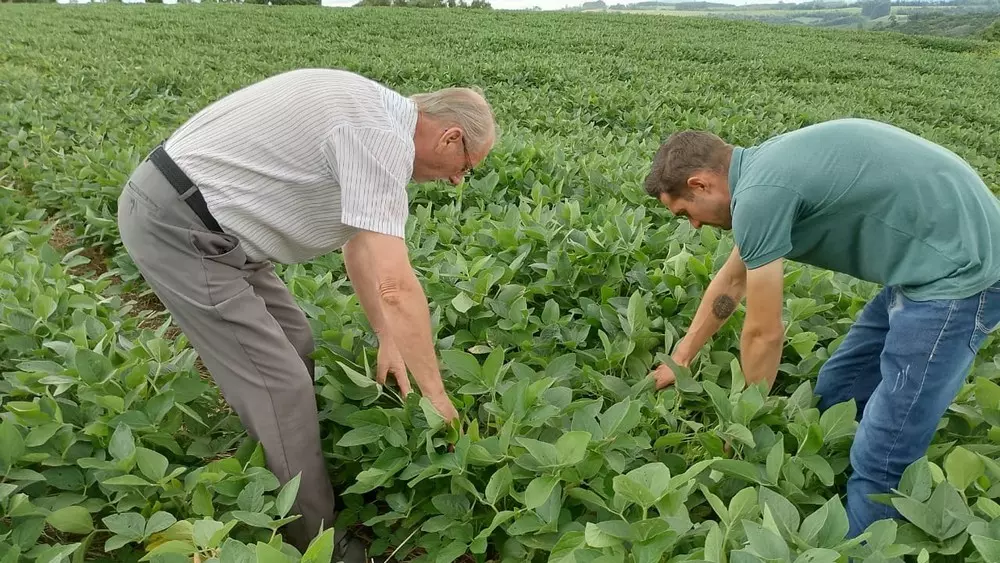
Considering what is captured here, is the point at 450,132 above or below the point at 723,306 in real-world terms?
above

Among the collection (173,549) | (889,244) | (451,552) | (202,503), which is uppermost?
(889,244)

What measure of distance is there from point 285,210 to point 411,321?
562mm

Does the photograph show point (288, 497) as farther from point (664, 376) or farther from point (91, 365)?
point (664, 376)

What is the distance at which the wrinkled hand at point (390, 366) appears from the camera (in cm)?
244

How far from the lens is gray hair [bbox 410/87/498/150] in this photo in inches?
80.2

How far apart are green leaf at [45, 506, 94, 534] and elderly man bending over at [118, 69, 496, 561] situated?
50cm

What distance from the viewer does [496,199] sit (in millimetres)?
4691

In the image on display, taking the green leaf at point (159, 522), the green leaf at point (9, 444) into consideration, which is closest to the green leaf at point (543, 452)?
the green leaf at point (159, 522)

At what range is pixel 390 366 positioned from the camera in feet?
8.07

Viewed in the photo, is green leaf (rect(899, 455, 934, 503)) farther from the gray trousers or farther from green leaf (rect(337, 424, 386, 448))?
the gray trousers

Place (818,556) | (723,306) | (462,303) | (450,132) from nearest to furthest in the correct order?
(818,556) < (450,132) < (723,306) < (462,303)

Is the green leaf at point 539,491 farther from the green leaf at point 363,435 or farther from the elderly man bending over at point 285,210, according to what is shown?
the green leaf at point 363,435

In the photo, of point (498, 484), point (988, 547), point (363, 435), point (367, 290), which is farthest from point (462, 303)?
point (988, 547)

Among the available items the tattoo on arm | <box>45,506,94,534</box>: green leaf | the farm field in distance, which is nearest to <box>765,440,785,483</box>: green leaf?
the farm field in distance
